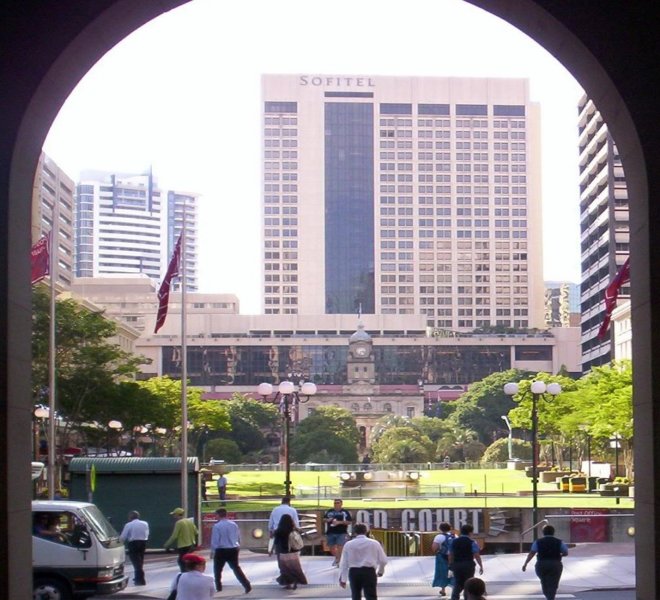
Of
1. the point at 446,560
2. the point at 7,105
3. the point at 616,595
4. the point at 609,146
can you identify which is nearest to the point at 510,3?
the point at 7,105

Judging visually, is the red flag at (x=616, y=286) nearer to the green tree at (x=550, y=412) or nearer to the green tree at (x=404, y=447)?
the green tree at (x=550, y=412)

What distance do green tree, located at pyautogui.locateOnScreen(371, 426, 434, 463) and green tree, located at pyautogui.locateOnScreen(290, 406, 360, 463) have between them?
3.35m

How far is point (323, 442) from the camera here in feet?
339

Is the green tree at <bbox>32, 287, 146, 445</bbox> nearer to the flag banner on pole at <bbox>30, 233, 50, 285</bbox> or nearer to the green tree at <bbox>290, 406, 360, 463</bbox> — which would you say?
the flag banner on pole at <bbox>30, 233, 50, 285</bbox>

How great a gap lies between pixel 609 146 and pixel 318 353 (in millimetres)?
80372

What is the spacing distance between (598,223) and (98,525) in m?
100

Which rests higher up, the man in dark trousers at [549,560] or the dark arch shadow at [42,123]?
the dark arch shadow at [42,123]

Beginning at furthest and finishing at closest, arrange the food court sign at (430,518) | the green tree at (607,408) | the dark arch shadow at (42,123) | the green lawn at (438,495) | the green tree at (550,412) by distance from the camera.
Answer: the green tree at (550,412) → the green tree at (607,408) → the green lawn at (438,495) → the food court sign at (430,518) → the dark arch shadow at (42,123)

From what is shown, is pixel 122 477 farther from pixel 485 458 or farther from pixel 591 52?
pixel 485 458

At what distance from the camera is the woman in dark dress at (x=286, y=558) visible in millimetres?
21344

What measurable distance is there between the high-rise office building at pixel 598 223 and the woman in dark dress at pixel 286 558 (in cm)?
8341

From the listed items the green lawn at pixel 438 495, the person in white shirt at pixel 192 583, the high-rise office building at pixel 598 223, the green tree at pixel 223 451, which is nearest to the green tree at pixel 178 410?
the green lawn at pixel 438 495

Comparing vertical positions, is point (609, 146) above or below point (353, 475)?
above

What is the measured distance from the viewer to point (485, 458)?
96.2 meters
